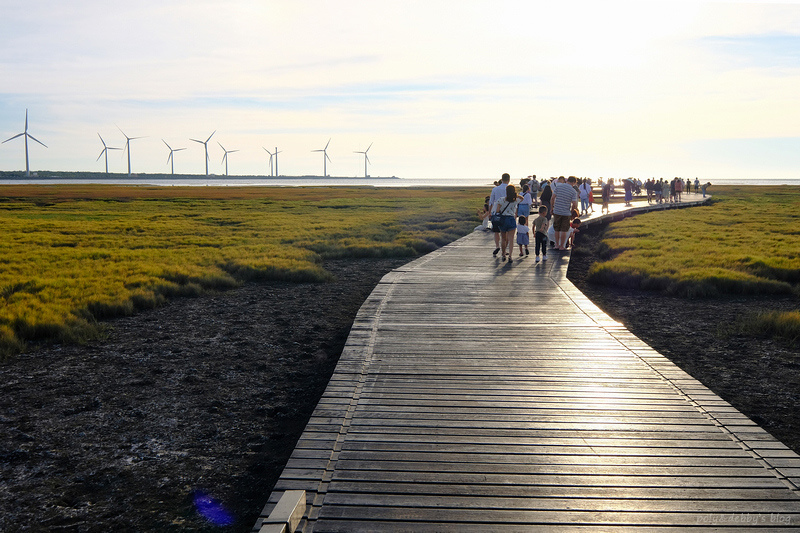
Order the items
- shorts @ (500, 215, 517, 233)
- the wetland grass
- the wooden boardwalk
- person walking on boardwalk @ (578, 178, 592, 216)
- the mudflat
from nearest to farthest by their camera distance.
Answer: the wooden boardwalk → the mudflat → the wetland grass → shorts @ (500, 215, 517, 233) → person walking on boardwalk @ (578, 178, 592, 216)

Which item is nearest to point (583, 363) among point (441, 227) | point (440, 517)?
point (440, 517)

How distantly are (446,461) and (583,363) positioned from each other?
295 cm

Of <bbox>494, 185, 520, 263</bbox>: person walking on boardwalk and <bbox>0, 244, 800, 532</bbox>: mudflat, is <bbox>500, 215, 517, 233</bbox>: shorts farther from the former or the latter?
<bbox>0, 244, 800, 532</bbox>: mudflat

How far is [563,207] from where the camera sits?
51.1ft

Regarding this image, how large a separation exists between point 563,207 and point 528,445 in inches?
464

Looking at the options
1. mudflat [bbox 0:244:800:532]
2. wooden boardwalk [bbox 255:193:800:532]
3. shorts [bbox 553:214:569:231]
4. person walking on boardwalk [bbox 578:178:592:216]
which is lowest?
mudflat [bbox 0:244:800:532]

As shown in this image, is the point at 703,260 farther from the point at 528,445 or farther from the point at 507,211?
the point at 528,445

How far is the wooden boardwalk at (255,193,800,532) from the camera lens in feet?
12.1

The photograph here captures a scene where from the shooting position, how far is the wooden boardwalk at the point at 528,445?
3680 millimetres

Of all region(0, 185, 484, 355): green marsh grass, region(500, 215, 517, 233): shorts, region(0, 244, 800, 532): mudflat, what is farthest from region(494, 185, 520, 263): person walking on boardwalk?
region(0, 185, 484, 355): green marsh grass

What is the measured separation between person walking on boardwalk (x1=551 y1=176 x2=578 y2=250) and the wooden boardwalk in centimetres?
778

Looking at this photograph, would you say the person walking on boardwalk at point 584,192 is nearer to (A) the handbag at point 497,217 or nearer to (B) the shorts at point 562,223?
(B) the shorts at point 562,223

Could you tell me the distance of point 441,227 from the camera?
100 feet

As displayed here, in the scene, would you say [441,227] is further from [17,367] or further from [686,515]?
[686,515]
